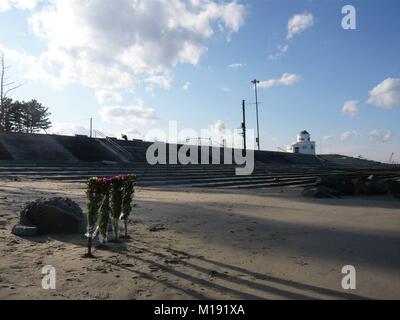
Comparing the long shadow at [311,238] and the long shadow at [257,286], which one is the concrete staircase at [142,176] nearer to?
the long shadow at [311,238]

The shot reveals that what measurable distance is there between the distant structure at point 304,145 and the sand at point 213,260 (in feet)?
A: 259

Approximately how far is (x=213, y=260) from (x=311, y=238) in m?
2.58

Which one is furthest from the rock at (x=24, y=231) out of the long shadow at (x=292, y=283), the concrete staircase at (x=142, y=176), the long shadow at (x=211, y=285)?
the concrete staircase at (x=142, y=176)

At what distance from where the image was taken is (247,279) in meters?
5.28

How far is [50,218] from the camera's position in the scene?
7.71 m

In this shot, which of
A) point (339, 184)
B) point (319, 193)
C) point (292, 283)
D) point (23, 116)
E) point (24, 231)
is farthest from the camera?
point (23, 116)

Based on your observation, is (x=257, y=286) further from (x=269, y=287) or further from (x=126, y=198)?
(x=126, y=198)

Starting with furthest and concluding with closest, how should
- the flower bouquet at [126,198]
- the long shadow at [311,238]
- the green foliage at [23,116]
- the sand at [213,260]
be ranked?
1. the green foliage at [23,116]
2. the flower bouquet at [126,198]
3. the long shadow at [311,238]
4. the sand at [213,260]

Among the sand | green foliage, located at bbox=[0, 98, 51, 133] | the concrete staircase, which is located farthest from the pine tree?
the sand

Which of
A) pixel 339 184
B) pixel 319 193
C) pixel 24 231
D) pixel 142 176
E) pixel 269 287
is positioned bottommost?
pixel 269 287

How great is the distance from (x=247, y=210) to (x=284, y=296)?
281 inches

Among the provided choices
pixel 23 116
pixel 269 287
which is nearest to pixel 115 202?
pixel 269 287

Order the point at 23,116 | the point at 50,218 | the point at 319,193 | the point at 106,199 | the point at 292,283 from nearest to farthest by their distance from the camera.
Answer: the point at 292,283 < the point at 106,199 < the point at 50,218 < the point at 319,193 < the point at 23,116

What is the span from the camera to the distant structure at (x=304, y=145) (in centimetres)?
8719
